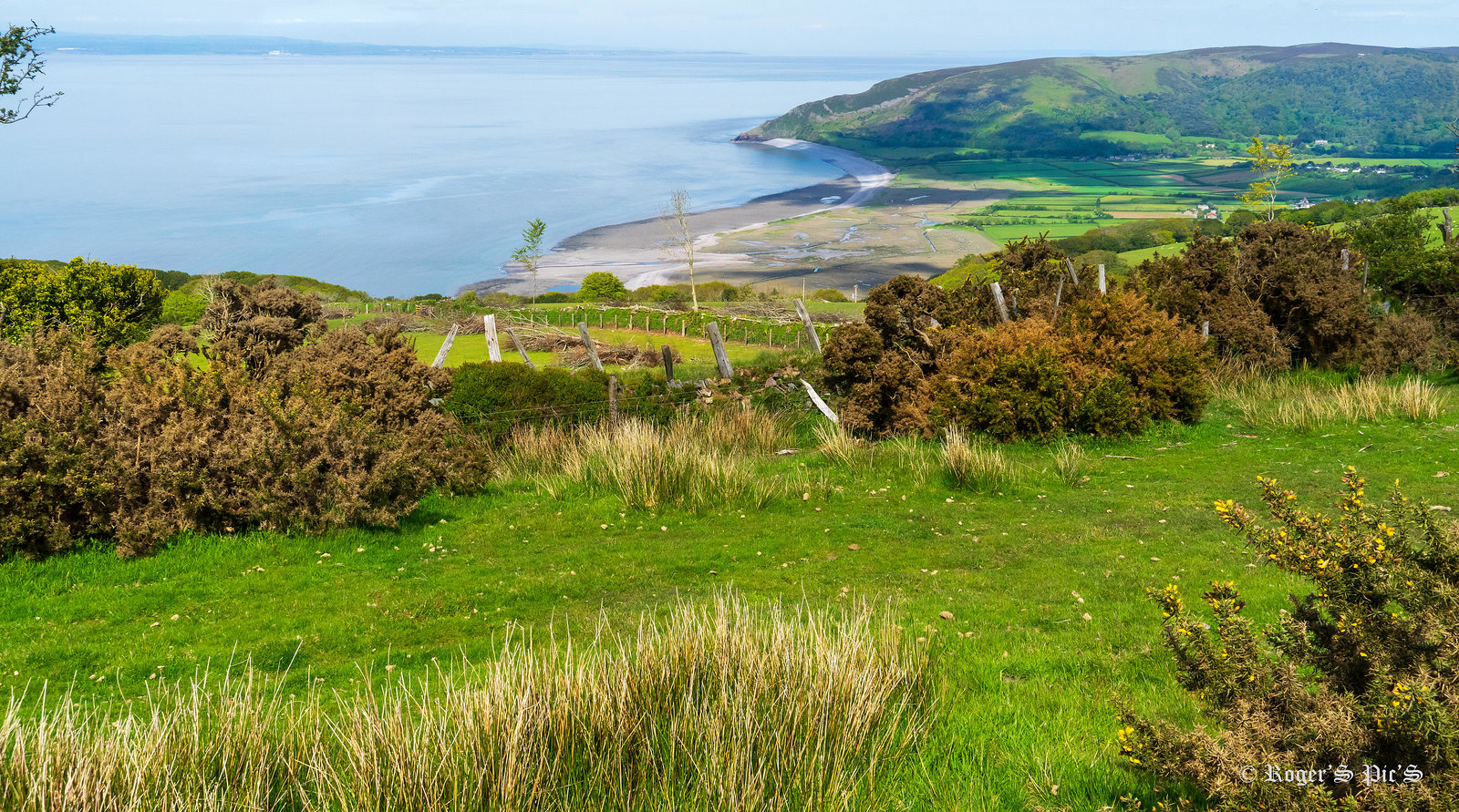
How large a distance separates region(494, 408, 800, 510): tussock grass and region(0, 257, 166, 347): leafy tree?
56.6 feet

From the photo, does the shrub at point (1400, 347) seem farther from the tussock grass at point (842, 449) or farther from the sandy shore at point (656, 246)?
the sandy shore at point (656, 246)

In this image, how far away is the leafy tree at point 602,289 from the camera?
45.3 meters

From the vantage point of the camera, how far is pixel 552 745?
4.27 metres

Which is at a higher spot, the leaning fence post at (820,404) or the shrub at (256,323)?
the shrub at (256,323)

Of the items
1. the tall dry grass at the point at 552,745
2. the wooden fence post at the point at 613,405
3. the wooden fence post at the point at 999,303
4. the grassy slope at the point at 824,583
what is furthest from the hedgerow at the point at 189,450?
the wooden fence post at the point at 999,303

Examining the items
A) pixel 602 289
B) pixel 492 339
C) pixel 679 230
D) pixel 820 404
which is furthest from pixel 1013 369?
pixel 679 230

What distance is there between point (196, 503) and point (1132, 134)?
205 m

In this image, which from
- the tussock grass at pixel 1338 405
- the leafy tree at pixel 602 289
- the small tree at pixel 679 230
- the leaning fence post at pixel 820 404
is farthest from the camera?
the small tree at pixel 679 230

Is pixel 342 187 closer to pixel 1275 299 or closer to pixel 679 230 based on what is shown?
pixel 679 230

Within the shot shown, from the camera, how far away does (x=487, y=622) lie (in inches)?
279

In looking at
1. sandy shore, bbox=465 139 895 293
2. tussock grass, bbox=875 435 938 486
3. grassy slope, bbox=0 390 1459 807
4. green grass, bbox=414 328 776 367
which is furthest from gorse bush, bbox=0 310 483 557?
sandy shore, bbox=465 139 895 293

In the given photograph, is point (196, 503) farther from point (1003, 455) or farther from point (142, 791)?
point (1003, 455)

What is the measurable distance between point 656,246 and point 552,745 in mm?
68727

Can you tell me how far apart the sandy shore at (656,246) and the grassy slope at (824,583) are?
46974 millimetres
